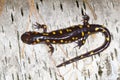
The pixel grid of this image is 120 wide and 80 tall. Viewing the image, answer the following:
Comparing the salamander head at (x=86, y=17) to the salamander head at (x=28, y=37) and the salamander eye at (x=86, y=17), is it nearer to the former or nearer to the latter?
the salamander eye at (x=86, y=17)

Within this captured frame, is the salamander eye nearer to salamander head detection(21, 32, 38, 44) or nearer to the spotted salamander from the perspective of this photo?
the spotted salamander

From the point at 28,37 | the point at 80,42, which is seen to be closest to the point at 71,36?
the point at 80,42

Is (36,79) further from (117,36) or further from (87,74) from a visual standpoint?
(117,36)

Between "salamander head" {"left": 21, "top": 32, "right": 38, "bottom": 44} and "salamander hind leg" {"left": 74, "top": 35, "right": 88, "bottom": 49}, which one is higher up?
"salamander head" {"left": 21, "top": 32, "right": 38, "bottom": 44}

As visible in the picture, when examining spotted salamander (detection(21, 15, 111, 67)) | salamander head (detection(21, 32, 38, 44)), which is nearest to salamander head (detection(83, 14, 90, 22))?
spotted salamander (detection(21, 15, 111, 67))

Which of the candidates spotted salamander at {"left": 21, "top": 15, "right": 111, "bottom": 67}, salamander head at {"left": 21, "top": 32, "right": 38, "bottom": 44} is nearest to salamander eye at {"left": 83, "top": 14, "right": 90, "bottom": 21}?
spotted salamander at {"left": 21, "top": 15, "right": 111, "bottom": 67}

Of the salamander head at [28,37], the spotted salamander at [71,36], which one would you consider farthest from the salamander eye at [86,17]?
the salamander head at [28,37]
